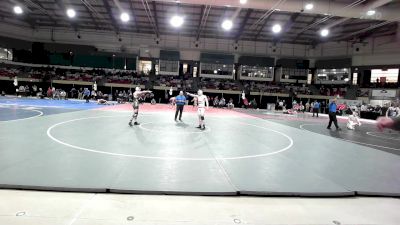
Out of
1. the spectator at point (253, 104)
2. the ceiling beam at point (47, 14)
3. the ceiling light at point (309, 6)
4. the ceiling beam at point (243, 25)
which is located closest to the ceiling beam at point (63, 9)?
the ceiling beam at point (47, 14)

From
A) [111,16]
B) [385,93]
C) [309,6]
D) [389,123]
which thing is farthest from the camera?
[385,93]

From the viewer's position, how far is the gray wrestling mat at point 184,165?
5008mm

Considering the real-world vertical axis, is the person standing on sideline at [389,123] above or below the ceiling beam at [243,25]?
below

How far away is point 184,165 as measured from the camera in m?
6.49

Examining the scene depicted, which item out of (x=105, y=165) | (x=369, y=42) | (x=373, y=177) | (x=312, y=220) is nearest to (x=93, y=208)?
(x=105, y=165)

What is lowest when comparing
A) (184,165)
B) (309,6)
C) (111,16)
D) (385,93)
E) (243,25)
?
(184,165)

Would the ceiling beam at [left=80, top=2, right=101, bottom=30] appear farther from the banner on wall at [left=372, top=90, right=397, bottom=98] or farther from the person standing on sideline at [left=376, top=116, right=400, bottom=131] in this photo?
the banner on wall at [left=372, top=90, right=397, bottom=98]

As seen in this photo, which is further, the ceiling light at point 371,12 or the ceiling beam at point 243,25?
the ceiling beam at point 243,25

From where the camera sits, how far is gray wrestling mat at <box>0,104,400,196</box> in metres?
5.01

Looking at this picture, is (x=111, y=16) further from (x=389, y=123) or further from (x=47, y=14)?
(x=389, y=123)

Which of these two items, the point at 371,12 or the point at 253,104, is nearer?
the point at 371,12

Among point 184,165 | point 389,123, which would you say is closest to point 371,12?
point 184,165

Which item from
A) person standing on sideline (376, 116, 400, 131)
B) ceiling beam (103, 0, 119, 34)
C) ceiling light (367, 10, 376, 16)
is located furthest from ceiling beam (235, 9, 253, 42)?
person standing on sideline (376, 116, 400, 131)

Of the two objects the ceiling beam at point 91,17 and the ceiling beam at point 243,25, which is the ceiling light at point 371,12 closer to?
the ceiling beam at point 243,25
